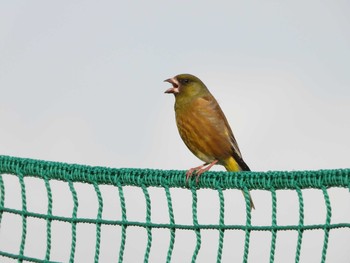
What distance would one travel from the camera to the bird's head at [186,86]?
7.10 metres

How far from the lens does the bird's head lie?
23.3ft

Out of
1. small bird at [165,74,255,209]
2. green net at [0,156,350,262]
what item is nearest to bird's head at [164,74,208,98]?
small bird at [165,74,255,209]

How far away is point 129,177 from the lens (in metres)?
4.93

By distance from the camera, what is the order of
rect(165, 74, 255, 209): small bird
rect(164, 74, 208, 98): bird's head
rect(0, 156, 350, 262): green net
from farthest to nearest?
rect(164, 74, 208, 98): bird's head, rect(165, 74, 255, 209): small bird, rect(0, 156, 350, 262): green net

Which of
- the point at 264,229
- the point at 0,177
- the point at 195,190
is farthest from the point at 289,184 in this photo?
the point at 0,177

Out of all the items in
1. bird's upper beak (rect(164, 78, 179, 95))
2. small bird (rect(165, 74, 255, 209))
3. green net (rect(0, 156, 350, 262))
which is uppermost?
bird's upper beak (rect(164, 78, 179, 95))

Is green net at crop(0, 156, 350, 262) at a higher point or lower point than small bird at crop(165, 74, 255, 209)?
lower

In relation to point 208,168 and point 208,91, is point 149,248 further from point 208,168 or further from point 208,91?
point 208,91

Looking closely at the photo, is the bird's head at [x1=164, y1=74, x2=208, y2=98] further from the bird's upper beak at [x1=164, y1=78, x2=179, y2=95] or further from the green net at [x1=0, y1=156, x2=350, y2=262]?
the green net at [x1=0, y1=156, x2=350, y2=262]

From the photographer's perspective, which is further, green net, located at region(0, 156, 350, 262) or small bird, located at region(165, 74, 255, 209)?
small bird, located at region(165, 74, 255, 209)

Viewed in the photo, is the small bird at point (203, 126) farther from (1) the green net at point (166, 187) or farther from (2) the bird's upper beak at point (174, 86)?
(1) the green net at point (166, 187)

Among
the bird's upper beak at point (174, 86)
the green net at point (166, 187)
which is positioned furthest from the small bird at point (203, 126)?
the green net at point (166, 187)

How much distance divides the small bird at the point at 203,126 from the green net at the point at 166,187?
1713mm

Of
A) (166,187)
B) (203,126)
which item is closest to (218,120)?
(203,126)
